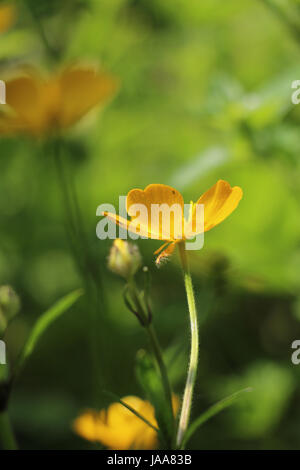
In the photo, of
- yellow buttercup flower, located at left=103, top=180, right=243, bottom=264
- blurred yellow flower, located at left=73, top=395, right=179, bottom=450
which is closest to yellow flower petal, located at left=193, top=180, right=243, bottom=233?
yellow buttercup flower, located at left=103, top=180, right=243, bottom=264

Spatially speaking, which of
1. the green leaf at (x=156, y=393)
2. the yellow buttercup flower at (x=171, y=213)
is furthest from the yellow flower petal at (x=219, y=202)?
the green leaf at (x=156, y=393)

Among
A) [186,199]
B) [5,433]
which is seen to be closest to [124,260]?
[5,433]

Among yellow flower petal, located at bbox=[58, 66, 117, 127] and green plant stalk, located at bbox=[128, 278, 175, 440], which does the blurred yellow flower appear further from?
yellow flower petal, located at bbox=[58, 66, 117, 127]

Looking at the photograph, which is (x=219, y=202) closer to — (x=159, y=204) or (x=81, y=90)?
(x=159, y=204)

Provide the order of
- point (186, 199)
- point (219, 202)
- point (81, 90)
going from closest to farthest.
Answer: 1. point (219, 202)
2. point (81, 90)
3. point (186, 199)

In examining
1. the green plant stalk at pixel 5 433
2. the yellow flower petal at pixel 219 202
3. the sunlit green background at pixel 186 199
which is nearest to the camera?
the yellow flower petal at pixel 219 202

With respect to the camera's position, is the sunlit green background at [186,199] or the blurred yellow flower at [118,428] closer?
the blurred yellow flower at [118,428]

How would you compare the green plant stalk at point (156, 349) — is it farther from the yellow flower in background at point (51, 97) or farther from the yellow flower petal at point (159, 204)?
the yellow flower in background at point (51, 97)
